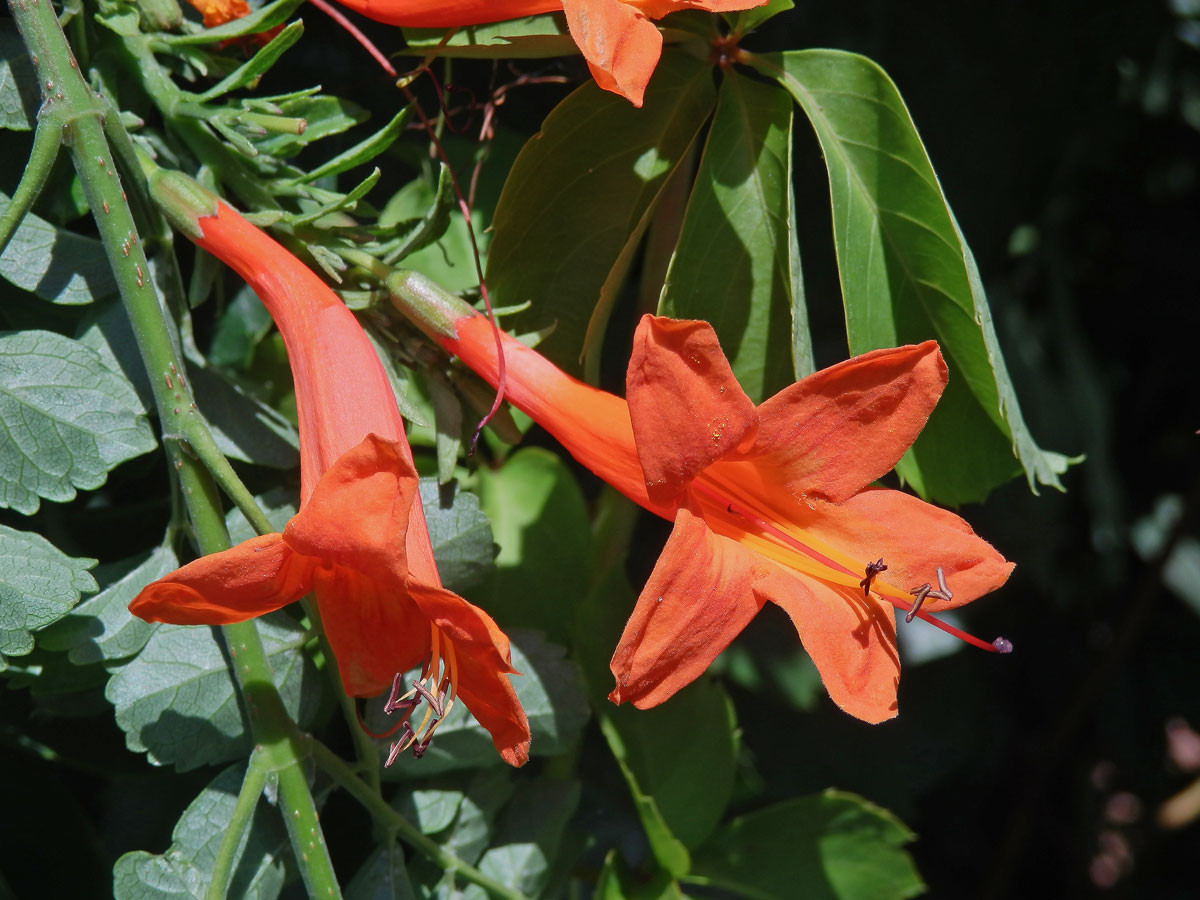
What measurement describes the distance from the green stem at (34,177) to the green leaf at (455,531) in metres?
0.33

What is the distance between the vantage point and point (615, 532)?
1.08 meters

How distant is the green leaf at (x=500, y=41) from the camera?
2.55 feet

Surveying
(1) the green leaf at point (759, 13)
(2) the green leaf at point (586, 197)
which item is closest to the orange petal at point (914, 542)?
(2) the green leaf at point (586, 197)

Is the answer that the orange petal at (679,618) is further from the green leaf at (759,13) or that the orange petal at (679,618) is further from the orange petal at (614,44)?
the green leaf at (759,13)

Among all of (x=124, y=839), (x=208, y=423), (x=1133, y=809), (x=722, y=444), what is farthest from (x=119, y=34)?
(x=1133, y=809)

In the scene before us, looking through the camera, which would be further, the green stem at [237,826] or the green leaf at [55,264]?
the green leaf at [55,264]

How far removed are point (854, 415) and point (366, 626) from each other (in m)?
0.35

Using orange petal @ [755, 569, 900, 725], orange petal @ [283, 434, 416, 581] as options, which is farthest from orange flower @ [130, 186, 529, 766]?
orange petal @ [755, 569, 900, 725]

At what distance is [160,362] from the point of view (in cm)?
72

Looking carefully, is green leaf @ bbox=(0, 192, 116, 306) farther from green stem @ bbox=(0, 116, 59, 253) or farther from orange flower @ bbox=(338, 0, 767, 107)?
orange flower @ bbox=(338, 0, 767, 107)

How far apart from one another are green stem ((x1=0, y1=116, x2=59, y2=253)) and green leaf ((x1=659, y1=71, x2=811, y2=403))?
436 mm

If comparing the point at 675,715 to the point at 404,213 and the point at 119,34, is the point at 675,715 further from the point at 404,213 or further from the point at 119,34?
the point at 119,34

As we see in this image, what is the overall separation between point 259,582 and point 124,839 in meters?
0.53

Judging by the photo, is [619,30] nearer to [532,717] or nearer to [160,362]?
[160,362]
